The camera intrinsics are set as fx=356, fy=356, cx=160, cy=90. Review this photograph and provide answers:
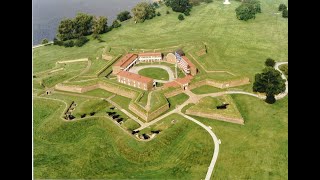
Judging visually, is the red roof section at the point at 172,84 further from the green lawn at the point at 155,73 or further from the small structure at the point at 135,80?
the green lawn at the point at 155,73

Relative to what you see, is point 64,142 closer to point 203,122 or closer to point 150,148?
point 150,148

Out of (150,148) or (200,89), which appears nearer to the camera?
(150,148)

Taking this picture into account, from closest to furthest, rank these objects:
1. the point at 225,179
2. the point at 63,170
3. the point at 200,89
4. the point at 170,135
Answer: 1. the point at 225,179
2. the point at 63,170
3. the point at 170,135
4. the point at 200,89

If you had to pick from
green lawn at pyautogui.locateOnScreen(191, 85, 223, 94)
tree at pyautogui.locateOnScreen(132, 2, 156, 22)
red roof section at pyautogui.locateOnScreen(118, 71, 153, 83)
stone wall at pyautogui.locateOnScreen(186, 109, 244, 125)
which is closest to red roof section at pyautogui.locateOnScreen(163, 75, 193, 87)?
green lawn at pyautogui.locateOnScreen(191, 85, 223, 94)

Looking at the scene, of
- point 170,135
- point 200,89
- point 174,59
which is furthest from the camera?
point 174,59

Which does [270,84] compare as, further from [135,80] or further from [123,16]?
[123,16]

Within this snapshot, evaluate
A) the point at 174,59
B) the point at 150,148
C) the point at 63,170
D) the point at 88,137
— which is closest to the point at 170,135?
the point at 150,148
